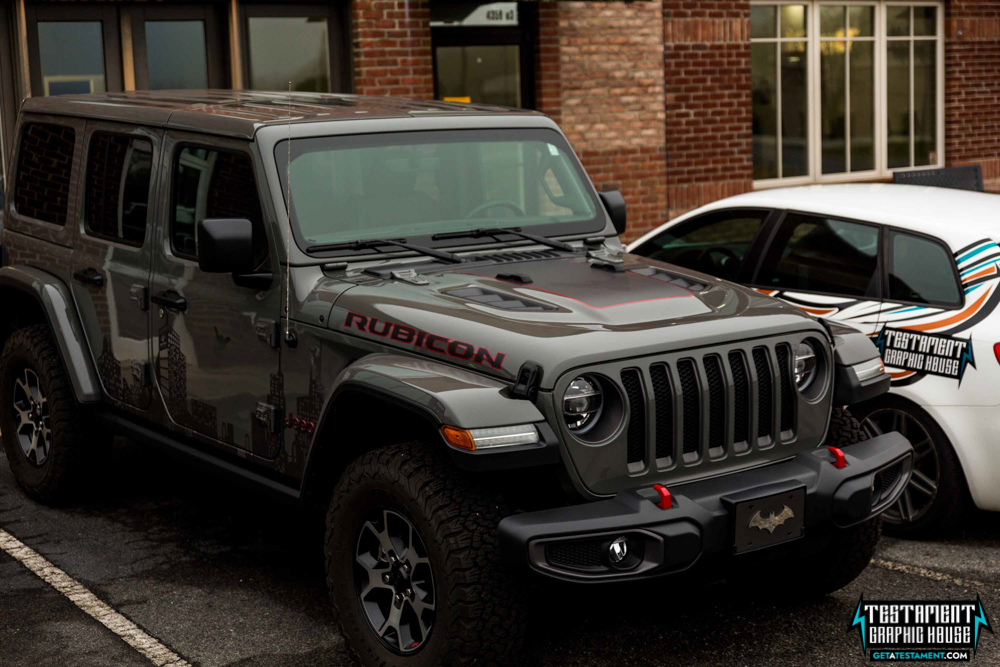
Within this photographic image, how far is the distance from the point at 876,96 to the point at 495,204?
10.4 metres

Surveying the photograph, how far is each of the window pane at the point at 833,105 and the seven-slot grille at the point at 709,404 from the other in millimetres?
10407

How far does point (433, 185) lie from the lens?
17.3ft

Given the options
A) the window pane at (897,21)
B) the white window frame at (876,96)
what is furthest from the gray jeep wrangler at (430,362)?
the window pane at (897,21)

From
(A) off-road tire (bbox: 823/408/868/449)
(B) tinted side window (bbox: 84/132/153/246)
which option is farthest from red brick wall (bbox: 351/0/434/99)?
(A) off-road tire (bbox: 823/408/868/449)

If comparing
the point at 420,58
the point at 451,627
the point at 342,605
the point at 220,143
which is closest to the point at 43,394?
the point at 220,143

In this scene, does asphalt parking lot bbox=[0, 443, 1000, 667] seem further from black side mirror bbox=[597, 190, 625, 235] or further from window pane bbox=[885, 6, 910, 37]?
window pane bbox=[885, 6, 910, 37]

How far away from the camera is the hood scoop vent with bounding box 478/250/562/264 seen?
16.8ft

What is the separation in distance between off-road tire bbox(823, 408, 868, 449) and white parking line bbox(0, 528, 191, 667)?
8.20 feet

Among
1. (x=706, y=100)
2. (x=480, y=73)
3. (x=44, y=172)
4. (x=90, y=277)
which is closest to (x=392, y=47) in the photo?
(x=480, y=73)

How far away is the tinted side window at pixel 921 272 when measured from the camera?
567 centimetres

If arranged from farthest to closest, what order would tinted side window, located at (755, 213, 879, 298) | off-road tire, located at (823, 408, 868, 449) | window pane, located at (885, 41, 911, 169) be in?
window pane, located at (885, 41, 911, 169), tinted side window, located at (755, 213, 879, 298), off-road tire, located at (823, 408, 868, 449)

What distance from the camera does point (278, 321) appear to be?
15.8 ft

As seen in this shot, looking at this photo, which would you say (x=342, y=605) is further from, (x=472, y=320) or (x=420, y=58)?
(x=420, y=58)

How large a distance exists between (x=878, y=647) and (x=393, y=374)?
2062mm
